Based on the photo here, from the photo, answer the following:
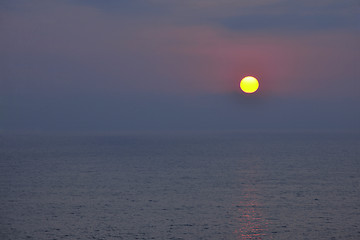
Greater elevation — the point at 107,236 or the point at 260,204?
the point at 260,204

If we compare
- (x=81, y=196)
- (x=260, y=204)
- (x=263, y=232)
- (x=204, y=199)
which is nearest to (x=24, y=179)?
(x=81, y=196)

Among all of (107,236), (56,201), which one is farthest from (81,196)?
(107,236)

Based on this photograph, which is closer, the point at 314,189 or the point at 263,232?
the point at 263,232

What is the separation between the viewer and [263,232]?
51156 mm

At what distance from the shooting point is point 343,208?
6334 cm

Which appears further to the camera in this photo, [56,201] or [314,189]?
[314,189]

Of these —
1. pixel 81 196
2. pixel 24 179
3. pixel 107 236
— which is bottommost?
pixel 107 236

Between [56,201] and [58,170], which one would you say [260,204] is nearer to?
[56,201]

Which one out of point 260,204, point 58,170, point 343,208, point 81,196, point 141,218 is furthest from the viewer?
point 58,170

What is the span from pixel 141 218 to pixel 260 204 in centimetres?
1885

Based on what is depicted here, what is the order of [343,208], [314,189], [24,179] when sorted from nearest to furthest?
[343,208] < [314,189] < [24,179]

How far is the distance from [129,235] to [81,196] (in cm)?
2636

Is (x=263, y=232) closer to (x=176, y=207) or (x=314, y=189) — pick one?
(x=176, y=207)

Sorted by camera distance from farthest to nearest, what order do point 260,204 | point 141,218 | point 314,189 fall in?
point 314,189 < point 260,204 < point 141,218
